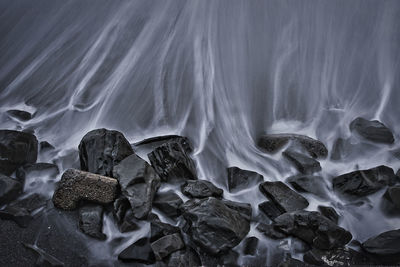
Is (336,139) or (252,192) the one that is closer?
(252,192)

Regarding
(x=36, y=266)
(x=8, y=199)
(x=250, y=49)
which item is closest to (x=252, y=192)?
(x=36, y=266)

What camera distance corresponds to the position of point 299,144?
6.71 ft

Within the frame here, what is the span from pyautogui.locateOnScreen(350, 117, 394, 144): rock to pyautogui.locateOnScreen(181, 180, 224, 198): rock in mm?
1060

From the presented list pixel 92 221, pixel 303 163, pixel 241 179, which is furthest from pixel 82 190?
pixel 303 163

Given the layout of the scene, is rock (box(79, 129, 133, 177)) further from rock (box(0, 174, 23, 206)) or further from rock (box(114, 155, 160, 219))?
rock (box(0, 174, 23, 206))

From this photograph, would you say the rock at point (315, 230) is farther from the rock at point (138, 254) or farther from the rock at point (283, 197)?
the rock at point (138, 254)

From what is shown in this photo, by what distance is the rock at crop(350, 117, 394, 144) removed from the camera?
218cm

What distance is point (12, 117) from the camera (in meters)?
2.27

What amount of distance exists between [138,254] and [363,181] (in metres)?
1.14

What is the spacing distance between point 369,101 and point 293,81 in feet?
1.84

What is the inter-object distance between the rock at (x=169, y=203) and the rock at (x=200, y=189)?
64 mm

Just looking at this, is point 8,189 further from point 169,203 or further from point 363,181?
point 363,181

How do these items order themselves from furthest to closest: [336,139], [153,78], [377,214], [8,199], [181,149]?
1. [153,78]
2. [336,139]
3. [181,149]
4. [377,214]
5. [8,199]

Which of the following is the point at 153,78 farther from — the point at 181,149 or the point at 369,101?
the point at 369,101
